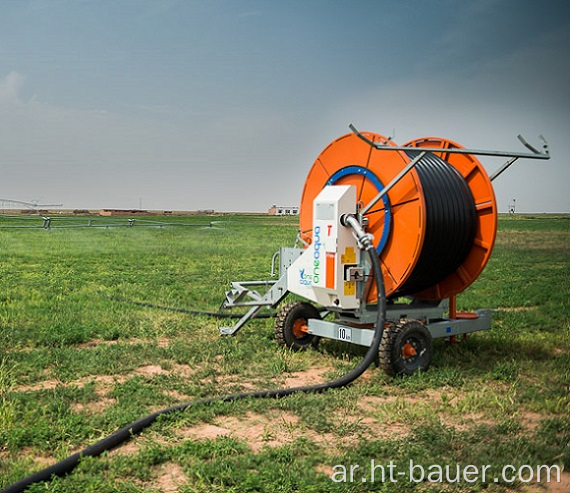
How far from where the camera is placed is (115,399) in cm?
634

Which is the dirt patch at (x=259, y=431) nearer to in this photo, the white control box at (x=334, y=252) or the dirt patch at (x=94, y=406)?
the dirt patch at (x=94, y=406)

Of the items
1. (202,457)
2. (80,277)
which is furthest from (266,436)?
(80,277)

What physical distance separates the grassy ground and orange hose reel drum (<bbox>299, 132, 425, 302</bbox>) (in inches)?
53.1

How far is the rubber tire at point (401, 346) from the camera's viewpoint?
7.02 m

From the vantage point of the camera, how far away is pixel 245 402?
20.1 feet

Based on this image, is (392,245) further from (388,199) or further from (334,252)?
(334,252)

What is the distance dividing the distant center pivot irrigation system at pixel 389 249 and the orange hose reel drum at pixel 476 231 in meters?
0.01

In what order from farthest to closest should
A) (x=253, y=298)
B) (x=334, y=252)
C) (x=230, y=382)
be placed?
1. (x=253, y=298)
2. (x=334, y=252)
3. (x=230, y=382)

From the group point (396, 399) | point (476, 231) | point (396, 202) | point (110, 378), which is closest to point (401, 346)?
point (396, 399)

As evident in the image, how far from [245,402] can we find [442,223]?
3.22 metres

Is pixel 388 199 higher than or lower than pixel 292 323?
higher

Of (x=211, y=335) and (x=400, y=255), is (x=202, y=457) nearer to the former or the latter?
(x=400, y=255)

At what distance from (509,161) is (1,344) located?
721 cm

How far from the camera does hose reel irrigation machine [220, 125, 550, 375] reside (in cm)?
726
